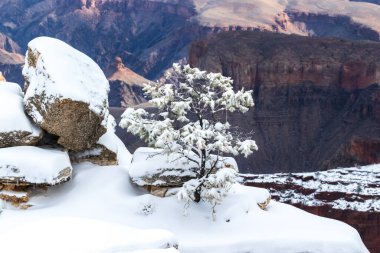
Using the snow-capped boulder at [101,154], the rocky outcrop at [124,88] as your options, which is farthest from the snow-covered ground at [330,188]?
the rocky outcrop at [124,88]

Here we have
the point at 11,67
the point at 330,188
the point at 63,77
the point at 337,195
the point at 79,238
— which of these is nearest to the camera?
the point at 79,238

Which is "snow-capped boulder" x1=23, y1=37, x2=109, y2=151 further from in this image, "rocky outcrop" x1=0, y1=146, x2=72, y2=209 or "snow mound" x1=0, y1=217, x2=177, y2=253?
"snow mound" x1=0, y1=217, x2=177, y2=253

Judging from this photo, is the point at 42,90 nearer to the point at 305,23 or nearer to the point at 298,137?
the point at 298,137

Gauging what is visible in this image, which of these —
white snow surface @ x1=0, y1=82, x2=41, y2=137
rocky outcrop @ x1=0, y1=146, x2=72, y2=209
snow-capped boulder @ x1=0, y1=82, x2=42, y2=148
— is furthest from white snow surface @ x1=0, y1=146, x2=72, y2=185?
white snow surface @ x1=0, y1=82, x2=41, y2=137

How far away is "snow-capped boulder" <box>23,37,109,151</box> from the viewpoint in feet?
46.6

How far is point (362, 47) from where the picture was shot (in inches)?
2886

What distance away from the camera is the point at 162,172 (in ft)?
47.9

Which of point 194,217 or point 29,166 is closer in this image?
point 29,166

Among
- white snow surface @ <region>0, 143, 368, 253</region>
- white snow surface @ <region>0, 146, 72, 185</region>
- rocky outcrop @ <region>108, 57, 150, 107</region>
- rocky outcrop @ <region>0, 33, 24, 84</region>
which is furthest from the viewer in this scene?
rocky outcrop @ <region>0, 33, 24, 84</region>

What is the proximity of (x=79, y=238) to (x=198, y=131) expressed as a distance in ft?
14.7

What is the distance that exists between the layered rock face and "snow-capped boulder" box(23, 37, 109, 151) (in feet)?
146

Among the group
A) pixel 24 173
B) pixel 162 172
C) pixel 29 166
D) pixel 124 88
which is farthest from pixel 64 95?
pixel 124 88

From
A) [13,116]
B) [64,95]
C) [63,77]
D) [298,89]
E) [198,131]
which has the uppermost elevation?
[63,77]

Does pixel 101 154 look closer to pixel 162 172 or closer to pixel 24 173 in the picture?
pixel 162 172
